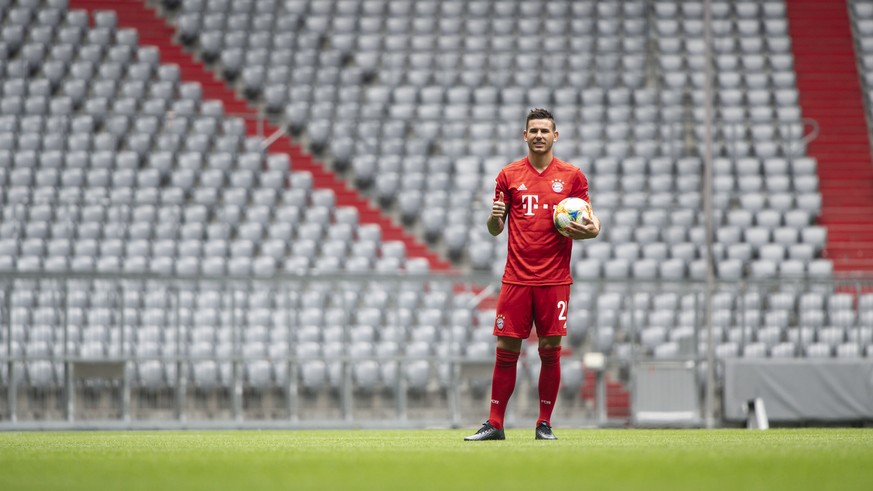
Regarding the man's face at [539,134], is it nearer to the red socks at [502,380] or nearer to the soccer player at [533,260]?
the soccer player at [533,260]

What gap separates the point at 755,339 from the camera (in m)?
15.5

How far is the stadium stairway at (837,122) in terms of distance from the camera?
1923 cm

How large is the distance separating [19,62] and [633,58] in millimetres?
9944

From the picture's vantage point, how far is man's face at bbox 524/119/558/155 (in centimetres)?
835

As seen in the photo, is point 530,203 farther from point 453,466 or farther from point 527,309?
point 453,466

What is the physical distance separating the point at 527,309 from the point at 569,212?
70cm

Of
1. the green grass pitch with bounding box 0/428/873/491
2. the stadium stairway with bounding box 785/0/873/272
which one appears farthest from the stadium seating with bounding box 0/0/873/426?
the green grass pitch with bounding box 0/428/873/491

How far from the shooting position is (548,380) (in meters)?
8.59

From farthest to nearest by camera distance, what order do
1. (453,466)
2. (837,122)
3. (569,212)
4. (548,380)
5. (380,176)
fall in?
1. (837,122)
2. (380,176)
3. (548,380)
4. (569,212)
5. (453,466)

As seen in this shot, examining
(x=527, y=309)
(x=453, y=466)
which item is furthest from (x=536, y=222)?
(x=453, y=466)

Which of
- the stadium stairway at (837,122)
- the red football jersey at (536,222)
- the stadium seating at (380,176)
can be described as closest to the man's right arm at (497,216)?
the red football jersey at (536,222)

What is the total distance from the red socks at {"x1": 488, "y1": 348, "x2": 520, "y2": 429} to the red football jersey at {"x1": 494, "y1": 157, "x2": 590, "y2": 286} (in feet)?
1.57

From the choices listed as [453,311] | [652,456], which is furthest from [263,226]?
[652,456]

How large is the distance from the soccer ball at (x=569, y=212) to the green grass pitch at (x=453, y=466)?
1.37 metres
